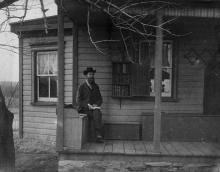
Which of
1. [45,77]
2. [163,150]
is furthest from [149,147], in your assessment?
[45,77]

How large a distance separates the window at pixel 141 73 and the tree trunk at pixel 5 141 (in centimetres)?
295

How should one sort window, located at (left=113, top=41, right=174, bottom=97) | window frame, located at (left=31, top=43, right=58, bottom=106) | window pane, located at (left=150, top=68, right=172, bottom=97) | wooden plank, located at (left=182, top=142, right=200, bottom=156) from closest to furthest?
wooden plank, located at (left=182, top=142, right=200, bottom=156)
window, located at (left=113, top=41, right=174, bottom=97)
window pane, located at (left=150, top=68, right=172, bottom=97)
window frame, located at (left=31, top=43, right=58, bottom=106)

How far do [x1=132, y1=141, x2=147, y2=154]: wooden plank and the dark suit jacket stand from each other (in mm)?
1279

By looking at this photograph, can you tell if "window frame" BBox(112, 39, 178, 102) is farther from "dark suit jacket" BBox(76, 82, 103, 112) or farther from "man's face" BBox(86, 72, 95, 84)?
"man's face" BBox(86, 72, 95, 84)

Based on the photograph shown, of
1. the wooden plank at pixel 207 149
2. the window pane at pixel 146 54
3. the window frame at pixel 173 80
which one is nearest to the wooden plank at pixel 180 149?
the wooden plank at pixel 207 149

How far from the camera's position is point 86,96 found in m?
7.81

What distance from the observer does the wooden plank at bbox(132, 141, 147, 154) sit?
7.00m

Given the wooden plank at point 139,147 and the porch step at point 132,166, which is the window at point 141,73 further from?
the porch step at point 132,166

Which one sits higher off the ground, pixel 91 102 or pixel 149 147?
pixel 91 102

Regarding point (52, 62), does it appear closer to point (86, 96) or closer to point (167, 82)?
point (86, 96)

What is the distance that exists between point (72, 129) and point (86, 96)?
106cm

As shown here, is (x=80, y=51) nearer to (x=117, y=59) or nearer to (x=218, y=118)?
(x=117, y=59)

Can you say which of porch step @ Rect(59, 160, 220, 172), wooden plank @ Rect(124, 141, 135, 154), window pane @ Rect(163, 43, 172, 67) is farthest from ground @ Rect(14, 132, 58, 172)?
window pane @ Rect(163, 43, 172, 67)

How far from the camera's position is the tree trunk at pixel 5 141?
21.7 ft
